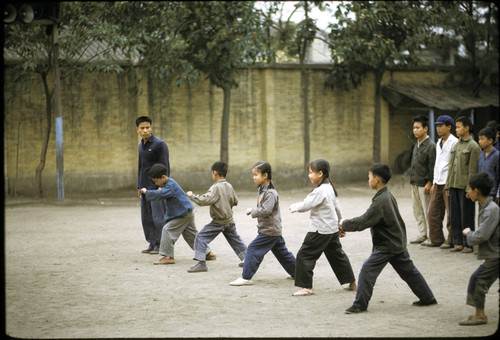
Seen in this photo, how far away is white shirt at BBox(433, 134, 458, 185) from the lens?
9164 millimetres

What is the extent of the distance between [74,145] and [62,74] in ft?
7.78

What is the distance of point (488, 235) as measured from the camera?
17.4 ft

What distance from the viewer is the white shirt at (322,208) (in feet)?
21.4

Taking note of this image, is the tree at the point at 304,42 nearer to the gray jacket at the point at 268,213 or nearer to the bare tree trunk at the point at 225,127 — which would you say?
the bare tree trunk at the point at 225,127

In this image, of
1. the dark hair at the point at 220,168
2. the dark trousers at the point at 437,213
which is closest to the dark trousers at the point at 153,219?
the dark hair at the point at 220,168

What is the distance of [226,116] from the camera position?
1941 centimetres

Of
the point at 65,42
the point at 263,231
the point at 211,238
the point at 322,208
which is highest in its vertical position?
the point at 65,42


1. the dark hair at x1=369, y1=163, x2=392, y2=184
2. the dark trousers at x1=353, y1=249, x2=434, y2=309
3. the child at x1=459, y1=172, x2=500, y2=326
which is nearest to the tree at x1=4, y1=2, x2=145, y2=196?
the dark hair at x1=369, y1=163, x2=392, y2=184

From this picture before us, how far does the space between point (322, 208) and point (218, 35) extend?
1146 centimetres

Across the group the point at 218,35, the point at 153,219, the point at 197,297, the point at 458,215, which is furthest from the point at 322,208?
the point at 218,35

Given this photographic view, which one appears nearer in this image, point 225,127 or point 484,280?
point 484,280

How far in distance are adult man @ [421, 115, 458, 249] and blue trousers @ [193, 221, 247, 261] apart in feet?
9.86

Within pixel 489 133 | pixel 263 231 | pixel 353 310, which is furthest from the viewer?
pixel 489 133

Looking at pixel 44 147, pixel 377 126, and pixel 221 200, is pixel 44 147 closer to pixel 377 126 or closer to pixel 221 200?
pixel 377 126
